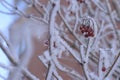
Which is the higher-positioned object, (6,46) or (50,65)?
(6,46)

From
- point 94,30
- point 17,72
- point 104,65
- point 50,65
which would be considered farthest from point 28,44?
point 104,65

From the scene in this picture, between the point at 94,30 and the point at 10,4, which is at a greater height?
the point at 10,4

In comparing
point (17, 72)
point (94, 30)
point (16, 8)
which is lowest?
point (17, 72)

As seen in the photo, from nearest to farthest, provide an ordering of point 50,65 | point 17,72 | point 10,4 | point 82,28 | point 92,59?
1. point 17,72
2. point 50,65
3. point 82,28
4. point 10,4
5. point 92,59

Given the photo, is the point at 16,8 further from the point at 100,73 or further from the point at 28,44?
the point at 28,44

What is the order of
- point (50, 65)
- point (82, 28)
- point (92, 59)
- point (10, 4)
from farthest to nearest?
1. point (92, 59)
2. point (10, 4)
3. point (82, 28)
4. point (50, 65)

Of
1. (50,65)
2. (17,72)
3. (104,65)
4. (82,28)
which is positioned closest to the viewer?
(17,72)

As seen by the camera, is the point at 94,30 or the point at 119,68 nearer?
the point at 94,30

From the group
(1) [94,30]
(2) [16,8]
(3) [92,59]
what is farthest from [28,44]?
(3) [92,59]

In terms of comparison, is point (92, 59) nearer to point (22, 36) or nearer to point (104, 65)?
point (104, 65)
